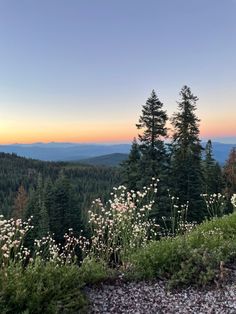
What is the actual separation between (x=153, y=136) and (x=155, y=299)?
27555 mm

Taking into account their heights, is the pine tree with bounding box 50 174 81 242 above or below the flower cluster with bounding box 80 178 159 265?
below

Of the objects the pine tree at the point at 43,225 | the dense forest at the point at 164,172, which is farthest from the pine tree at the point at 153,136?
the pine tree at the point at 43,225

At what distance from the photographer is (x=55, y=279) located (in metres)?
4.92

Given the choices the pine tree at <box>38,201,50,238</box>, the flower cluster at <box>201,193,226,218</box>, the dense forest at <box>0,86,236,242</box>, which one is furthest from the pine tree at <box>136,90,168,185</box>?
the flower cluster at <box>201,193,226,218</box>

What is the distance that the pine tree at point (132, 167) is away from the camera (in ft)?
105

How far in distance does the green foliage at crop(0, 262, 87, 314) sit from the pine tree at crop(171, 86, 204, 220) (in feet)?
85.1

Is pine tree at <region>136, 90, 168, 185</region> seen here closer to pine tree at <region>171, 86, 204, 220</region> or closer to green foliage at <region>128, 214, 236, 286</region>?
pine tree at <region>171, 86, 204, 220</region>

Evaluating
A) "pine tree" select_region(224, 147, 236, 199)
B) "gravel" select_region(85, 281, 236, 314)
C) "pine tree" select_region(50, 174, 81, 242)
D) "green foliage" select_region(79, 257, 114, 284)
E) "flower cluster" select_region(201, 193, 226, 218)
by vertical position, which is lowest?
"pine tree" select_region(50, 174, 81, 242)

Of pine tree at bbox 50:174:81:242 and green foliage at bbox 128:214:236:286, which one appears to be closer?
green foliage at bbox 128:214:236:286

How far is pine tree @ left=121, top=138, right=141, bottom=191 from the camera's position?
105 ft

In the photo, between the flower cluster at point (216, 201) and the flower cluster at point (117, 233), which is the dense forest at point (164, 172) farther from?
the flower cluster at point (117, 233)

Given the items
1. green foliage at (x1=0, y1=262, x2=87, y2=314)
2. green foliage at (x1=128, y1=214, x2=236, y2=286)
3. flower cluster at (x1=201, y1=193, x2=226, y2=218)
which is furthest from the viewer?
flower cluster at (x1=201, y1=193, x2=226, y2=218)

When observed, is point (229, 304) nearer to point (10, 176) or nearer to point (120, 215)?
point (120, 215)

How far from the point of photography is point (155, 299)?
5.24 m
